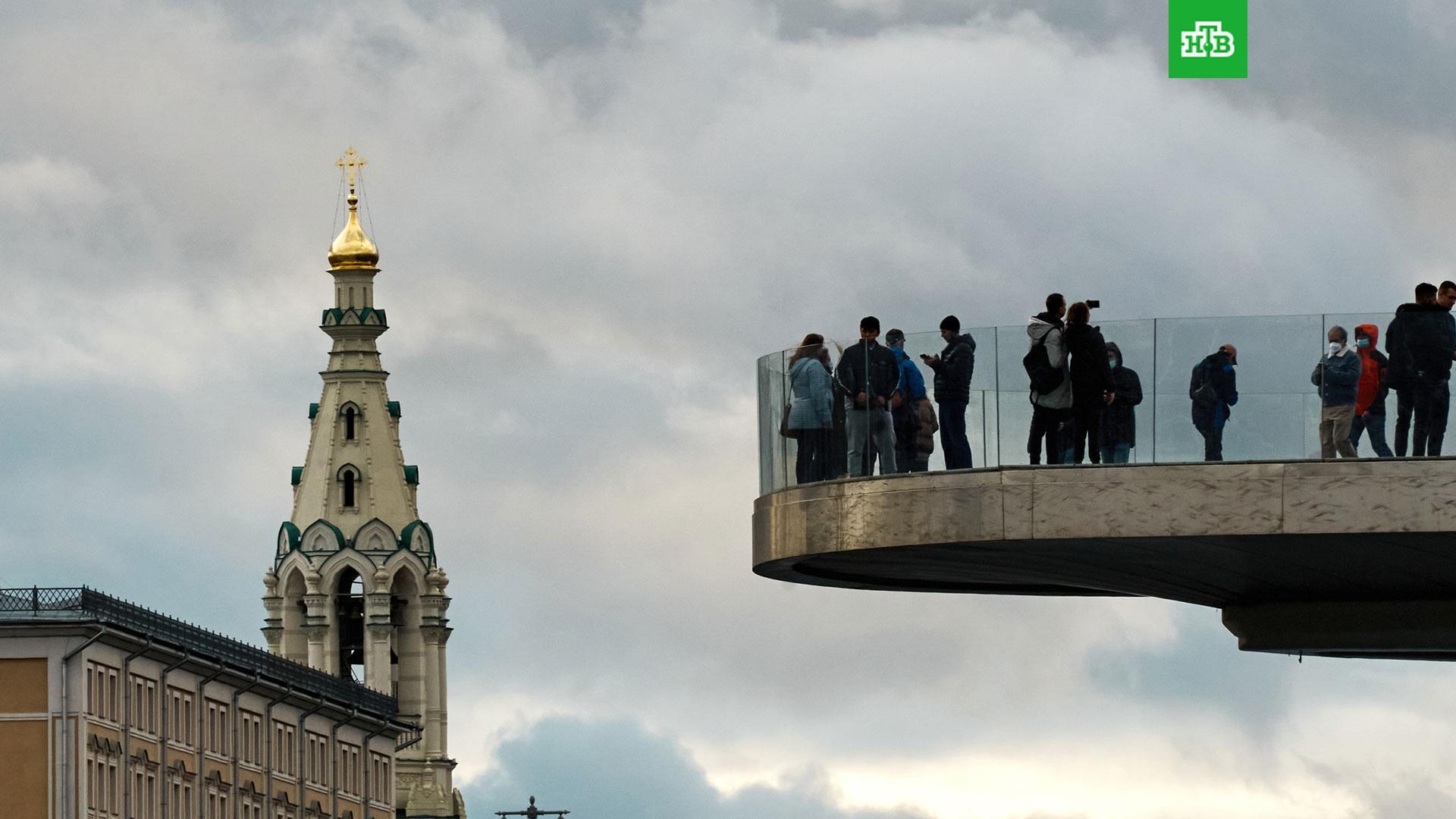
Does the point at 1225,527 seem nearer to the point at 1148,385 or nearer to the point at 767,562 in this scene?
the point at 1148,385

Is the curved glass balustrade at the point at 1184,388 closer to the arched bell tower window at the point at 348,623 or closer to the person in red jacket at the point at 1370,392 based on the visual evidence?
the person in red jacket at the point at 1370,392

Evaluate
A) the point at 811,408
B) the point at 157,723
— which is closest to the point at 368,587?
the point at 157,723

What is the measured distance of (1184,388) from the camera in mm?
47531

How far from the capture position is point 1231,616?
52875 millimetres

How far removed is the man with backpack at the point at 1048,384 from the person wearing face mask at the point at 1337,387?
2628 millimetres

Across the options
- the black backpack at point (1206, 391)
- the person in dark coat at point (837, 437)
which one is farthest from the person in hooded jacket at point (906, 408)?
the black backpack at point (1206, 391)

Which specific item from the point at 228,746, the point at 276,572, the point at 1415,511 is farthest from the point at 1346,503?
the point at 276,572

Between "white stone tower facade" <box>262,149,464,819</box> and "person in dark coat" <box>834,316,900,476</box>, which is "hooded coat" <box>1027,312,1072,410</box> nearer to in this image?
"person in dark coat" <box>834,316,900,476</box>

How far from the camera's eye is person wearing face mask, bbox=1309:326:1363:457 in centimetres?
4712

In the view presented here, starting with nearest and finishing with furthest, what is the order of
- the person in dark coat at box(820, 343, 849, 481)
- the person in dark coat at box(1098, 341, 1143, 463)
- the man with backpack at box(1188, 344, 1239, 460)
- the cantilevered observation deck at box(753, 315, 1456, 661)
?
the cantilevered observation deck at box(753, 315, 1456, 661)
the man with backpack at box(1188, 344, 1239, 460)
the person in dark coat at box(1098, 341, 1143, 463)
the person in dark coat at box(820, 343, 849, 481)

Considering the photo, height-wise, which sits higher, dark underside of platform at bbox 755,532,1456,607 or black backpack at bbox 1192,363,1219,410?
black backpack at bbox 1192,363,1219,410

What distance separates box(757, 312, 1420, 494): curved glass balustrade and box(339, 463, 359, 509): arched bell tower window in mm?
149977

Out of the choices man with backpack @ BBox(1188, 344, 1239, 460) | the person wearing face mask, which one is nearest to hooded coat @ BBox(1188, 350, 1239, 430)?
man with backpack @ BBox(1188, 344, 1239, 460)

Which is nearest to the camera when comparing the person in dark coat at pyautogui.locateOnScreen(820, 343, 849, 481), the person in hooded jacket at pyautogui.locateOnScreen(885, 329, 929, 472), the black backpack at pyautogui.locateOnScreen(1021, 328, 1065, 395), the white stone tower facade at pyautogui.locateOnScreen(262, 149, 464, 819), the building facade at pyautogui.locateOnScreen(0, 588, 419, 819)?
the black backpack at pyautogui.locateOnScreen(1021, 328, 1065, 395)
